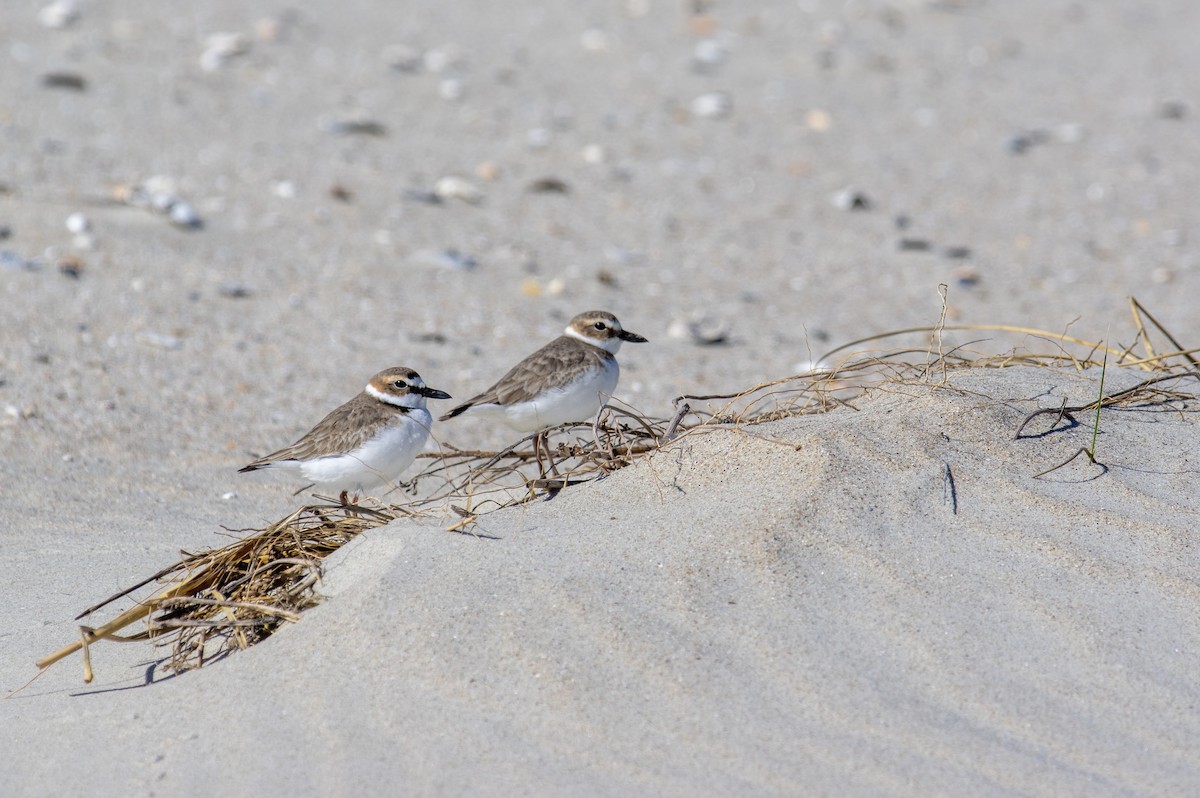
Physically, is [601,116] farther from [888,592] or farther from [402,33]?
[888,592]

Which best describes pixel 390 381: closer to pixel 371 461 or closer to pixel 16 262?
pixel 371 461

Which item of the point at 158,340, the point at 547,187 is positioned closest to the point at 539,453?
the point at 158,340

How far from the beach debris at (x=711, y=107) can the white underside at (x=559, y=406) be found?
7937 mm

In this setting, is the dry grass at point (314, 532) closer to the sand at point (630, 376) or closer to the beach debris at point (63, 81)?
the sand at point (630, 376)

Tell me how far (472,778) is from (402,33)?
516 inches

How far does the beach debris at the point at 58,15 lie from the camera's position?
13648 mm

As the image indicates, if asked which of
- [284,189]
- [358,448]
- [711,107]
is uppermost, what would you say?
[358,448]

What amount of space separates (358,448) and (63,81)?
327 inches

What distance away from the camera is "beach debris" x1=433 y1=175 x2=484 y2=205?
10945 mm

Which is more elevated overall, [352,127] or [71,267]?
[71,267]

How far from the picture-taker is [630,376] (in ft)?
27.0

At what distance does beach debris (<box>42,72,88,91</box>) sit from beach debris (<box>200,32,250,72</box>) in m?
1.37

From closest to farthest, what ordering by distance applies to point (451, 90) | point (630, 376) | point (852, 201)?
1. point (630, 376)
2. point (852, 201)
3. point (451, 90)

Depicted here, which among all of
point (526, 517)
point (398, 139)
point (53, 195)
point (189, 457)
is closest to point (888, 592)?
point (526, 517)
